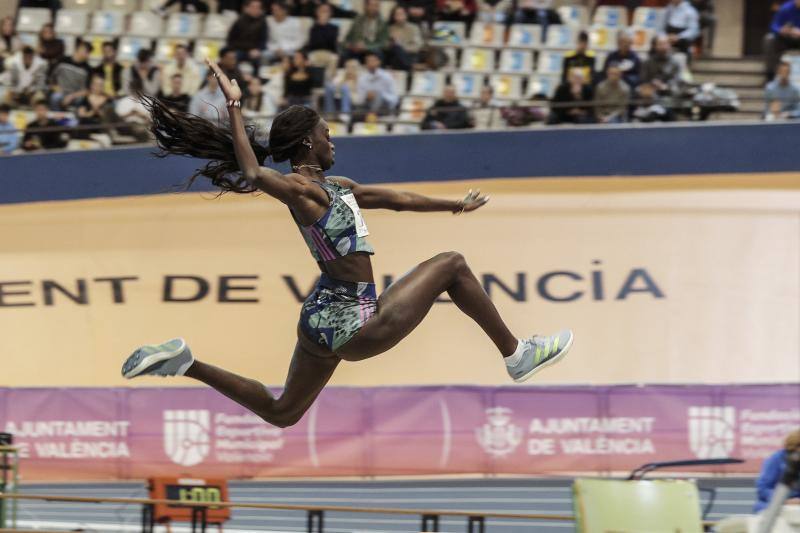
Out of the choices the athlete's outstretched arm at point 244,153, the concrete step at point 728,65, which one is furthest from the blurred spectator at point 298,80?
the athlete's outstretched arm at point 244,153

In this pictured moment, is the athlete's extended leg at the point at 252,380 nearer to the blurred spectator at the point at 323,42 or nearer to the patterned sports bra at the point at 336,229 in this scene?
the patterned sports bra at the point at 336,229

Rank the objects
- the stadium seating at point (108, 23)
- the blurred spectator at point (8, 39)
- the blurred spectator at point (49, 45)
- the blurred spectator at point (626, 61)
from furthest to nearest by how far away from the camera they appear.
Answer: the stadium seating at point (108, 23), the blurred spectator at point (8, 39), the blurred spectator at point (49, 45), the blurred spectator at point (626, 61)

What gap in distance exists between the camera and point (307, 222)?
5.74 metres

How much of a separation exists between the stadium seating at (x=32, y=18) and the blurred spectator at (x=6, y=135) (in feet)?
4.50

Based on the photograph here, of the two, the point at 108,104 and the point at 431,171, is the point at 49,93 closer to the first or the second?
the point at 108,104

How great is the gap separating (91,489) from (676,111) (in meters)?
6.76

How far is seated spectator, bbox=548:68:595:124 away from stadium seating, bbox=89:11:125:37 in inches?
198

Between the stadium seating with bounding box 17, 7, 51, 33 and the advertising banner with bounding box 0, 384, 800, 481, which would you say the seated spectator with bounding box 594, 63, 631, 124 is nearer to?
the advertising banner with bounding box 0, 384, 800, 481

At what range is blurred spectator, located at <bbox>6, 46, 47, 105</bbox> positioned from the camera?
14531 mm

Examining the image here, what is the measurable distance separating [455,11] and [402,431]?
4690 mm

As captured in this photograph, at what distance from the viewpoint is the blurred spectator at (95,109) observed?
559 inches

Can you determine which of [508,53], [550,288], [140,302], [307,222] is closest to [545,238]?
[550,288]

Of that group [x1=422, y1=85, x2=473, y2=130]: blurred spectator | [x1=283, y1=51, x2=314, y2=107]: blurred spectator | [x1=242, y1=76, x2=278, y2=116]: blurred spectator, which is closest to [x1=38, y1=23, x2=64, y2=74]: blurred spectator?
[x1=242, y1=76, x2=278, y2=116]: blurred spectator

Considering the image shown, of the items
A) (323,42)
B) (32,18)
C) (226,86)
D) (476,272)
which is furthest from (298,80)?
(226,86)
